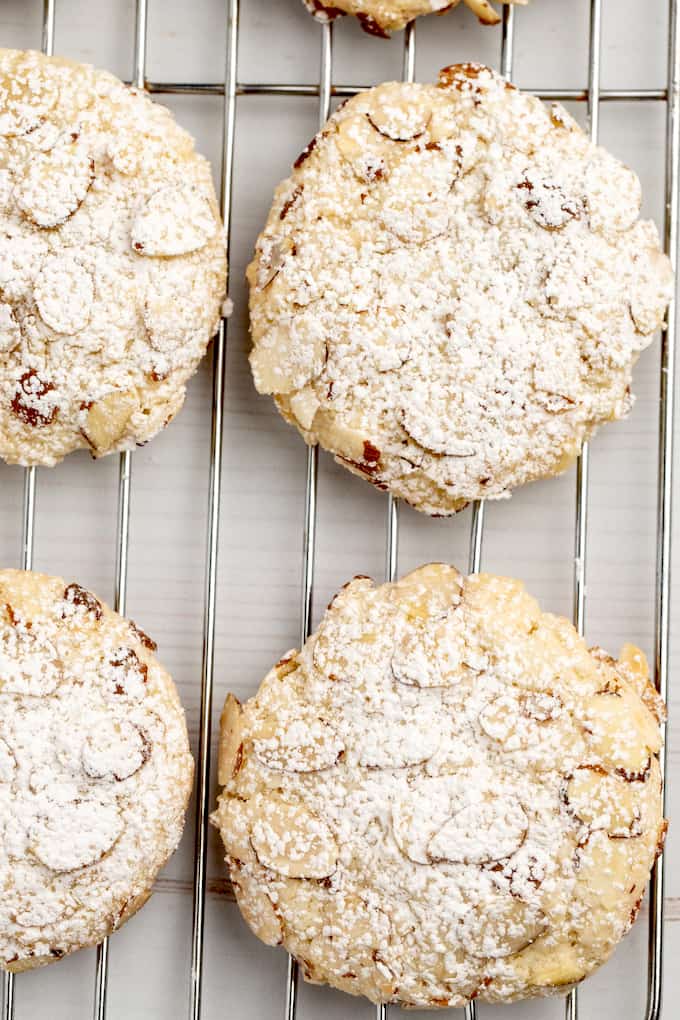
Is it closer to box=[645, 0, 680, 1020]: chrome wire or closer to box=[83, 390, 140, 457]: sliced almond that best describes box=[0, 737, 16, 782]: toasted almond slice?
box=[83, 390, 140, 457]: sliced almond

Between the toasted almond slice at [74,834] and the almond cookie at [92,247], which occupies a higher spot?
the almond cookie at [92,247]

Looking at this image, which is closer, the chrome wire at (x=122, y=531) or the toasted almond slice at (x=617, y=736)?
the toasted almond slice at (x=617, y=736)

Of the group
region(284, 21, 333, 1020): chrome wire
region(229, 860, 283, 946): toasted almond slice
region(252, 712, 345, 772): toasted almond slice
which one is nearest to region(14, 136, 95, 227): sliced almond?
region(284, 21, 333, 1020): chrome wire

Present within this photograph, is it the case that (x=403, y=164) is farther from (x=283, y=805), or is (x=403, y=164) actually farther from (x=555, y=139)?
(x=283, y=805)

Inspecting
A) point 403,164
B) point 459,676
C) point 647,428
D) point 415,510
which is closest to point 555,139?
point 403,164

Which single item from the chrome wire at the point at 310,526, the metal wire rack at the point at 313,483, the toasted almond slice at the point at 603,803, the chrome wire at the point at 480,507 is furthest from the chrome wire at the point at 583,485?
the chrome wire at the point at 310,526

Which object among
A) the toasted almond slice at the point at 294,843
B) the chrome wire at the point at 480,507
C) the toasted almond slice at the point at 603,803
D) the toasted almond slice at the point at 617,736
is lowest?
the toasted almond slice at the point at 294,843

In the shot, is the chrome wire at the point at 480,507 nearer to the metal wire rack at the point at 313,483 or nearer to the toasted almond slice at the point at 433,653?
the metal wire rack at the point at 313,483
